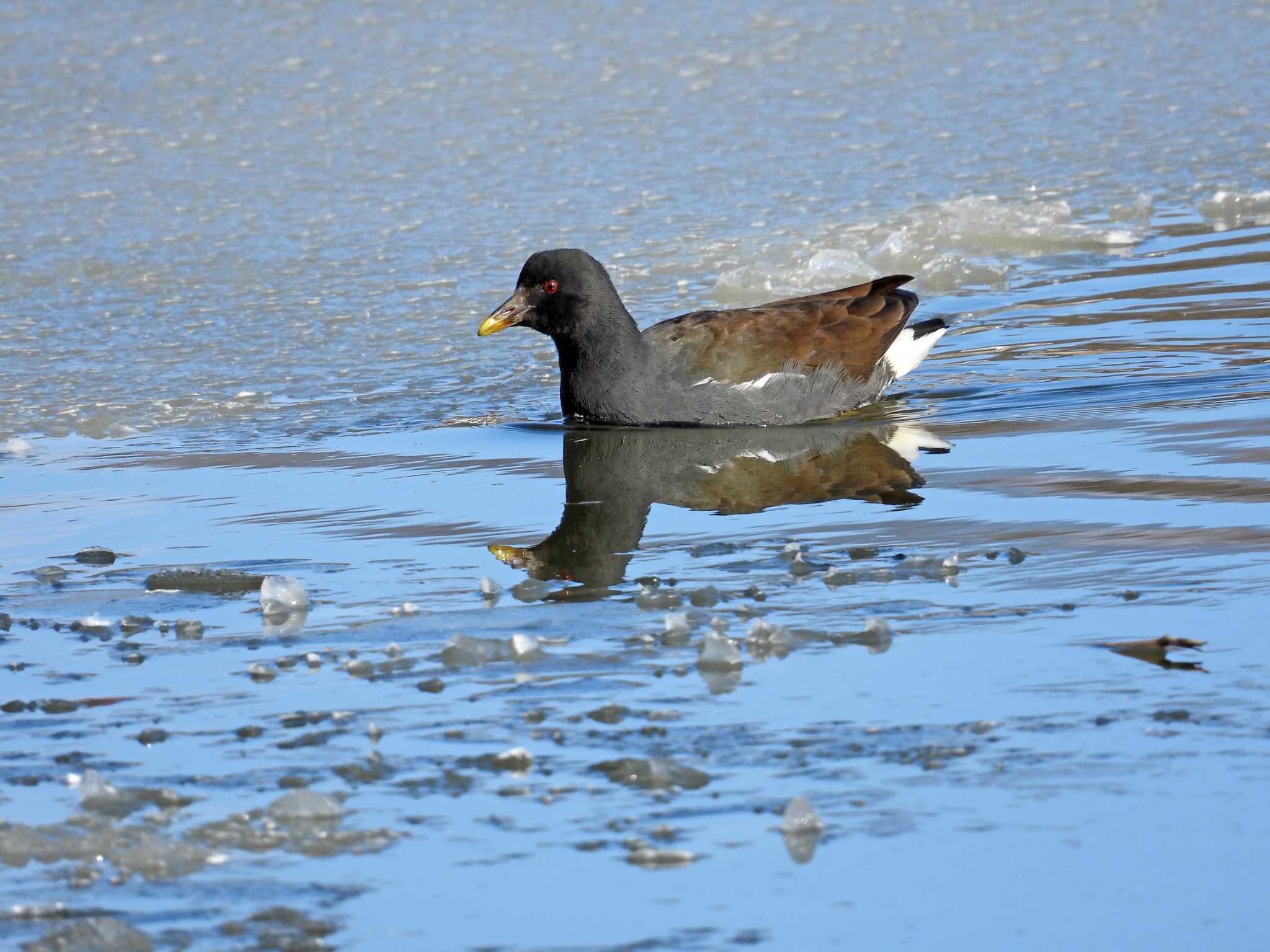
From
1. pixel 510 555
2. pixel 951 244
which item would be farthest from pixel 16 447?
pixel 951 244

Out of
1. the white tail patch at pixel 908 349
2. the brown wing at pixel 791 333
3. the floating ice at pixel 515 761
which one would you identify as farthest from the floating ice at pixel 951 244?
the floating ice at pixel 515 761

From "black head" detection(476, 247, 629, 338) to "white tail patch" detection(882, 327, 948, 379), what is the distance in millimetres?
1378

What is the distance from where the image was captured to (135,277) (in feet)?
33.1

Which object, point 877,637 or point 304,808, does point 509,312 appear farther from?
point 304,808

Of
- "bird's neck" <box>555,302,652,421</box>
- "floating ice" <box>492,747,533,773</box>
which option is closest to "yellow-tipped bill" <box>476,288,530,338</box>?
"bird's neck" <box>555,302,652,421</box>

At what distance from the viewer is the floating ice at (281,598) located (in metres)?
5.03

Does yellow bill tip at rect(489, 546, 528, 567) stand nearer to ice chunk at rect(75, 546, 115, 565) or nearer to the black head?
ice chunk at rect(75, 546, 115, 565)

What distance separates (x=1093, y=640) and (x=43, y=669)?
2714 mm

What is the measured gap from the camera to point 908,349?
8.36 m

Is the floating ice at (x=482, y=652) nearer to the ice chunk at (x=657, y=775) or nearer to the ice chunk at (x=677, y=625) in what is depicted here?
the ice chunk at (x=677, y=625)

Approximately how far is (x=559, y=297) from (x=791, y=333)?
1.08 m

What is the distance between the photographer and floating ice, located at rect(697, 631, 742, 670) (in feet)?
14.3

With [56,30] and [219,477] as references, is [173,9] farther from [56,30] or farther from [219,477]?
[219,477]

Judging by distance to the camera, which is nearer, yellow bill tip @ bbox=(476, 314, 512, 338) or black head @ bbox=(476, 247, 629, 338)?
black head @ bbox=(476, 247, 629, 338)
